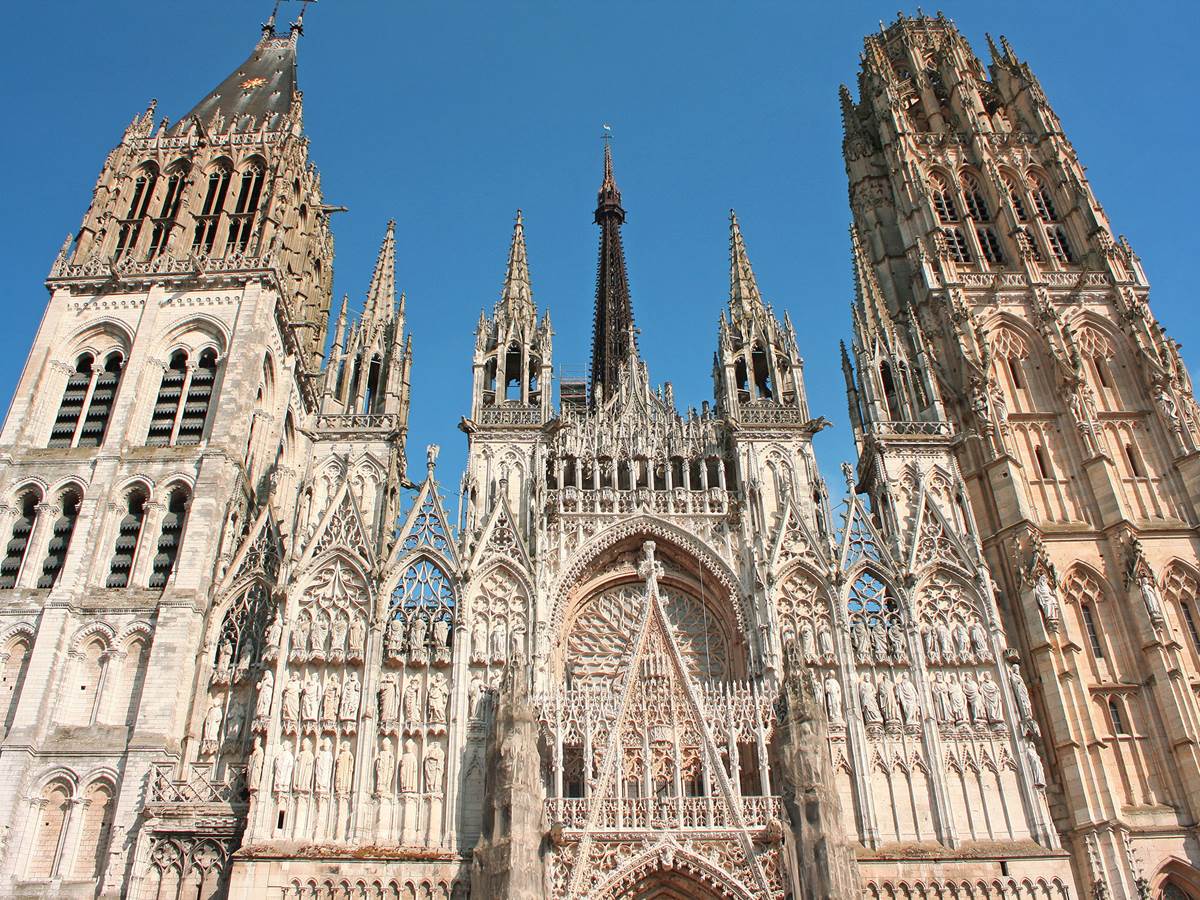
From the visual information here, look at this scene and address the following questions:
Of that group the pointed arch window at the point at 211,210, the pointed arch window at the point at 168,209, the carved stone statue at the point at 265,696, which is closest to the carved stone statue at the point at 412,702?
the carved stone statue at the point at 265,696

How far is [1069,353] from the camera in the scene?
93.7 ft

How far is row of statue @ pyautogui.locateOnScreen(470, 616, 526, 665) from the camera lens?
73.2 feet

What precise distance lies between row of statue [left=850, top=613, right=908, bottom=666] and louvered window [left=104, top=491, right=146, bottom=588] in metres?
16.8

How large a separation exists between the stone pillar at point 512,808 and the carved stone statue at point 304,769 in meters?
3.71

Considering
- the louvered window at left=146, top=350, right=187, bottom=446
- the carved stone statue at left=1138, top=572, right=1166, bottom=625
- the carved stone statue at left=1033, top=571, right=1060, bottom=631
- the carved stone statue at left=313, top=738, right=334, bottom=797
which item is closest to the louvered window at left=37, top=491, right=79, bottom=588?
the louvered window at left=146, top=350, right=187, bottom=446

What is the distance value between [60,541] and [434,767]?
35.9 ft

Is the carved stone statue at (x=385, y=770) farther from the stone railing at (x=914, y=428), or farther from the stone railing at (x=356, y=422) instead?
the stone railing at (x=914, y=428)

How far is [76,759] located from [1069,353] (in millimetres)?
26672

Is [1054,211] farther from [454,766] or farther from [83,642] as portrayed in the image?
[83,642]

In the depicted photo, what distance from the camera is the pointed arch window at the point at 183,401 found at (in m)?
26.2

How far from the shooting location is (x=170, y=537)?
24484 mm

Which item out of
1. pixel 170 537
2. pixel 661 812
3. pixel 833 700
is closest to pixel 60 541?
pixel 170 537

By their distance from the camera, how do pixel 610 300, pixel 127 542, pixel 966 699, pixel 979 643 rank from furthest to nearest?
1. pixel 610 300
2. pixel 127 542
3. pixel 979 643
4. pixel 966 699

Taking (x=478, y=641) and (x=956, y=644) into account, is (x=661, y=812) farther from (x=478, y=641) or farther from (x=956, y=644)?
(x=956, y=644)
